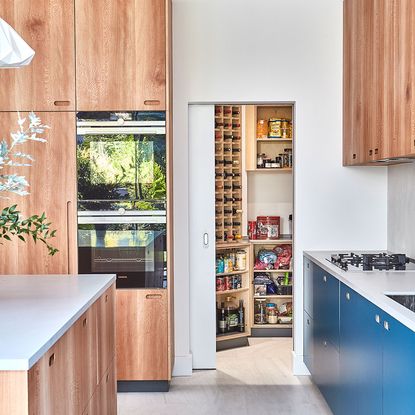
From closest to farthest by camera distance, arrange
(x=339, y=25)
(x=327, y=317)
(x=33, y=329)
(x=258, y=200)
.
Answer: (x=33, y=329) < (x=327, y=317) < (x=339, y=25) < (x=258, y=200)

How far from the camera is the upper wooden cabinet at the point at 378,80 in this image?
2.91m

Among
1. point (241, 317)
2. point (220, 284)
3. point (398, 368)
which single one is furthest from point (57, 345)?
point (241, 317)

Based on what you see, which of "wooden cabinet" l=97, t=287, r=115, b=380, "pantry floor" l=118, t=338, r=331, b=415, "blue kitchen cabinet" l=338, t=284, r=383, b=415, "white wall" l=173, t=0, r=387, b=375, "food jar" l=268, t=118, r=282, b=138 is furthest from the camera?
"food jar" l=268, t=118, r=282, b=138

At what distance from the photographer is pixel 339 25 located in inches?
174

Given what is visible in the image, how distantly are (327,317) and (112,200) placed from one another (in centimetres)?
158

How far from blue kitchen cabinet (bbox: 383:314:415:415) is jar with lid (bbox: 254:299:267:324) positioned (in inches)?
134

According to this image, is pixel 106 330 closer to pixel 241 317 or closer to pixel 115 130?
pixel 115 130

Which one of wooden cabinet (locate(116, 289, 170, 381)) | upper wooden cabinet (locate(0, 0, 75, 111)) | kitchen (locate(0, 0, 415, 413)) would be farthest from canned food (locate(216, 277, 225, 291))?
upper wooden cabinet (locate(0, 0, 75, 111))

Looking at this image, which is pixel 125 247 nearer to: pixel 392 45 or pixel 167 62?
pixel 167 62

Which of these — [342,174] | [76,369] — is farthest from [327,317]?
[76,369]

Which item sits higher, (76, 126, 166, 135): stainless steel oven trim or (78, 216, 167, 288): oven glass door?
(76, 126, 166, 135): stainless steel oven trim

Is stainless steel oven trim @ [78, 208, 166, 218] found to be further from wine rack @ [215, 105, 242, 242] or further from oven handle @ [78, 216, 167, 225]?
wine rack @ [215, 105, 242, 242]

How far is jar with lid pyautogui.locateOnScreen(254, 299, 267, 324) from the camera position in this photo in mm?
5828

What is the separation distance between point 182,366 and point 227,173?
1807mm
